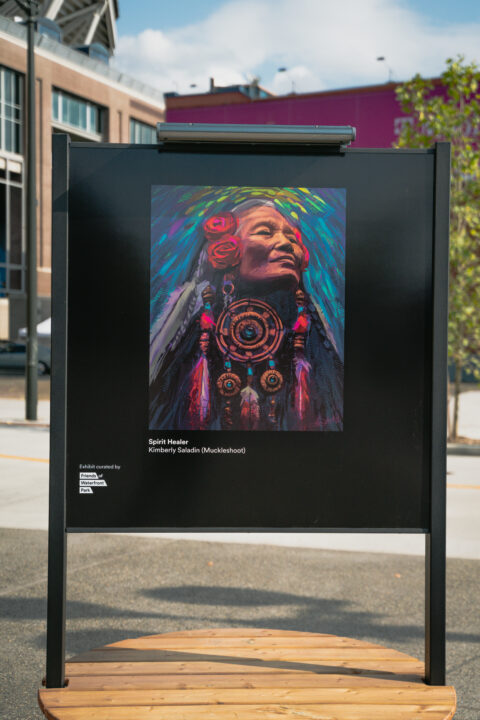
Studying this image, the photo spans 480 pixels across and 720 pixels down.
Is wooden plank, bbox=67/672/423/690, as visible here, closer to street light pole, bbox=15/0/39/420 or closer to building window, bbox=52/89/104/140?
street light pole, bbox=15/0/39/420

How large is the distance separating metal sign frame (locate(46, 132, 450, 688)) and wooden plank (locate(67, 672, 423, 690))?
0.39ft

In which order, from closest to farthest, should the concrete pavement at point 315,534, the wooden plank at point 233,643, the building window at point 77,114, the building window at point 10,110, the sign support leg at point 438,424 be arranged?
the sign support leg at point 438,424
the wooden plank at point 233,643
the concrete pavement at point 315,534
the building window at point 10,110
the building window at point 77,114

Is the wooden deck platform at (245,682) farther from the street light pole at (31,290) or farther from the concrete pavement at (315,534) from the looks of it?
the street light pole at (31,290)

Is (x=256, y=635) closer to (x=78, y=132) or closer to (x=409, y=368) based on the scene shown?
(x=409, y=368)

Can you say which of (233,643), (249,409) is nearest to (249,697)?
(233,643)

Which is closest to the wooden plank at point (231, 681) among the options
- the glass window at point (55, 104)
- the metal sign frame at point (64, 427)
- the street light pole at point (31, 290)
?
the metal sign frame at point (64, 427)

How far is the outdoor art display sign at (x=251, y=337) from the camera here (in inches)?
135

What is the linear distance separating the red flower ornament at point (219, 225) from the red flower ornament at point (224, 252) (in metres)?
0.02

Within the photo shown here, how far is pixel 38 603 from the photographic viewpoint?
633cm

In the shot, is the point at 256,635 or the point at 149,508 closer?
the point at 149,508

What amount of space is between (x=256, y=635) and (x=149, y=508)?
95 cm

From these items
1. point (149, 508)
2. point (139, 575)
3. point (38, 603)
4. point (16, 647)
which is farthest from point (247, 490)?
point (139, 575)

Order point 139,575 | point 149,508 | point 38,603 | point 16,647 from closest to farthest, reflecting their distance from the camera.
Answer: point 149,508 < point 16,647 < point 38,603 < point 139,575

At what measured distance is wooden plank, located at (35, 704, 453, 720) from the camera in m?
3.04
